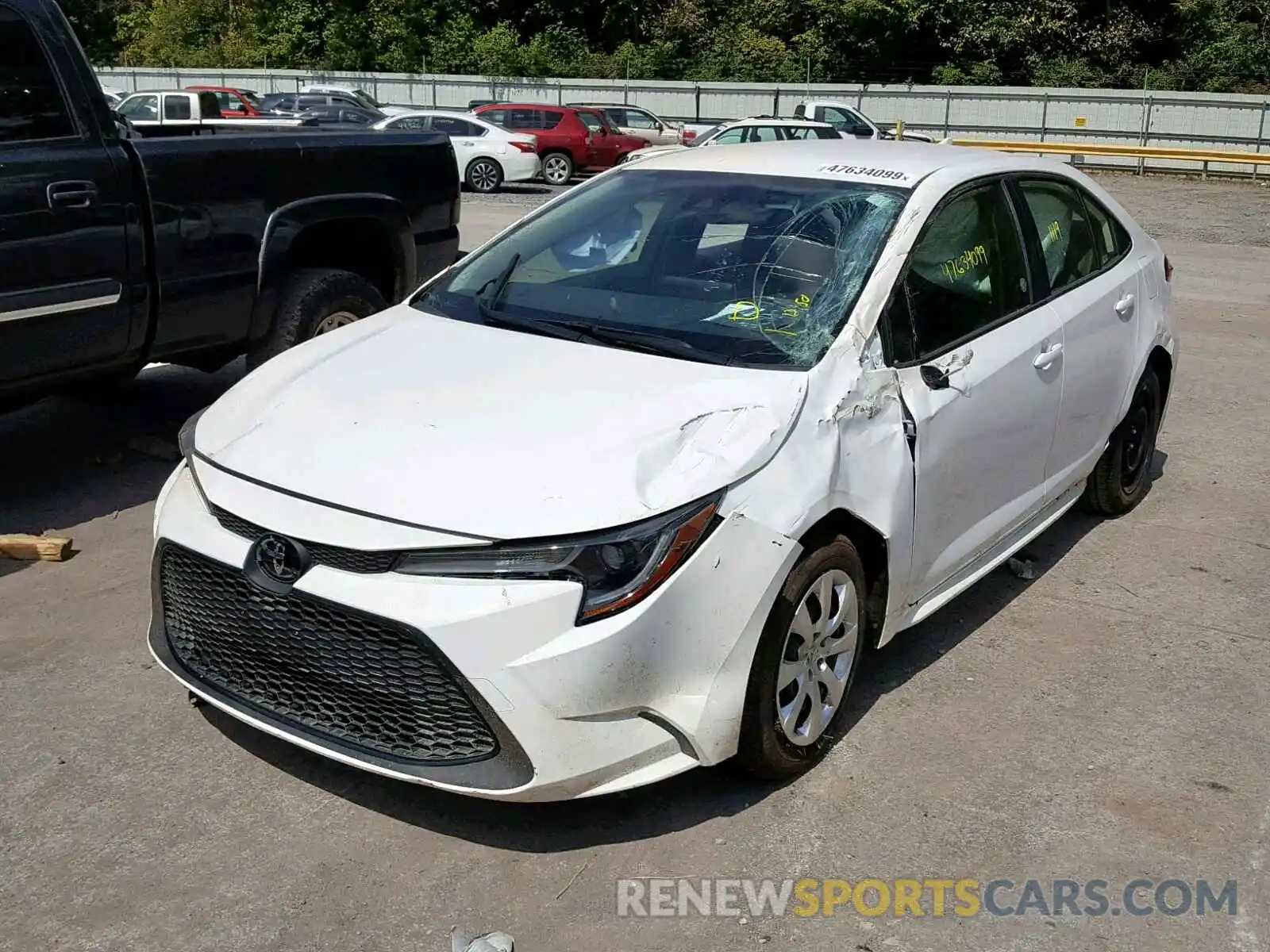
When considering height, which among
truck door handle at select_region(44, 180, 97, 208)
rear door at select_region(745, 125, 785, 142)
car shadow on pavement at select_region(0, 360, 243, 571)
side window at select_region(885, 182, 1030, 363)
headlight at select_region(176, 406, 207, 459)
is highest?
truck door handle at select_region(44, 180, 97, 208)

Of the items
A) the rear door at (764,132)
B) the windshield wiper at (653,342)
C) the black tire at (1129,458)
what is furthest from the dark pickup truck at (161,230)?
the rear door at (764,132)

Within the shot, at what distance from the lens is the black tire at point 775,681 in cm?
338

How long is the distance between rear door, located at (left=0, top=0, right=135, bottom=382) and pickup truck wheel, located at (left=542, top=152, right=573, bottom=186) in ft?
66.9

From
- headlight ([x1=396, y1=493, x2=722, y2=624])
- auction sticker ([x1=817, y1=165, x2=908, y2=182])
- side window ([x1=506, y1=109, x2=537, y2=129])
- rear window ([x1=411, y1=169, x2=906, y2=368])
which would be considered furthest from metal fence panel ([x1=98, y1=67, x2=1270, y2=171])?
headlight ([x1=396, y1=493, x2=722, y2=624])

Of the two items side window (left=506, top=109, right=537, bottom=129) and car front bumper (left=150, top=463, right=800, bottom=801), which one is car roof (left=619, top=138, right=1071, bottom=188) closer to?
car front bumper (left=150, top=463, right=800, bottom=801)

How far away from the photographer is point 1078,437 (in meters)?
5.11

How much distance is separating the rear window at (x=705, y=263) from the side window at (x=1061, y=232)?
0.93 metres

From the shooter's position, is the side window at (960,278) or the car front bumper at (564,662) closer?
the car front bumper at (564,662)

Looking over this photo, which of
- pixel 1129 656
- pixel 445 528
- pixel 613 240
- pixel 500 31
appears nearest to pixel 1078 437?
pixel 1129 656

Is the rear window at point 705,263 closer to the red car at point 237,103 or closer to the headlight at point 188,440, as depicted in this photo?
the headlight at point 188,440

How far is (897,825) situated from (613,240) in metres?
2.26

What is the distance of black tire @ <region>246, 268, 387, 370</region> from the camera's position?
6355 millimetres

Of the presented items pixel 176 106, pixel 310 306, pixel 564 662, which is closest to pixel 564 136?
pixel 176 106

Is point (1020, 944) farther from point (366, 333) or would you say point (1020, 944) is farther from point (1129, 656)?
A: point (366, 333)
